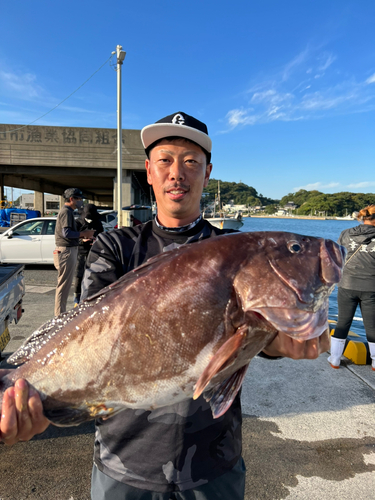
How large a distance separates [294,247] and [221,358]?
0.61m

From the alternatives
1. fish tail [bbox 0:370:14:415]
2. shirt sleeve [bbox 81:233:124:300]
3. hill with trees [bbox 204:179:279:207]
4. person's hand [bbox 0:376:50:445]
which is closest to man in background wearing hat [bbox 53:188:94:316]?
shirt sleeve [bbox 81:233:124:300]

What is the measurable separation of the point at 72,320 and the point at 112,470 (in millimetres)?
764

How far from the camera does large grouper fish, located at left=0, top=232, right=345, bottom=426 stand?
1.38 m

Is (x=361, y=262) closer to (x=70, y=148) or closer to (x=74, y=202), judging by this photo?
(x=74, y=202)

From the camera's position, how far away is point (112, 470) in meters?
1.57

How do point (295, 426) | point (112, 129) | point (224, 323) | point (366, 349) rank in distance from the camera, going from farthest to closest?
1. point (112, 129)
2. point (366, 349)
3. point (295, 426)
4. point (224, 323)

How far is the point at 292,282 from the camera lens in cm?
141

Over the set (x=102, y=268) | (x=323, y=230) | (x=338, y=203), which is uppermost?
(x=338, y=203)

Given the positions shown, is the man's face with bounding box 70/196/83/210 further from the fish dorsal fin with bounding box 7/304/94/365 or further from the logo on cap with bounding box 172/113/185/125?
the fish dorsal fin with bounding box 7/304/94/365

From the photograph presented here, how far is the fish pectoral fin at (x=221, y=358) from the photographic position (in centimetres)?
131

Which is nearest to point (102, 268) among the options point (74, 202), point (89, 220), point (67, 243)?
point (67, 243)

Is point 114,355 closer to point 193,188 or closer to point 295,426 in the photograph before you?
point 193,188

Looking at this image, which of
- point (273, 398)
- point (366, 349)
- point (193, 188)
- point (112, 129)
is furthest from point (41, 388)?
point (112, 129)

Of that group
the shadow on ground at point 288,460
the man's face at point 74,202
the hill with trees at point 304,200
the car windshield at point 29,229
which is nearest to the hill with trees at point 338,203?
the hill with trees at point 304,200
